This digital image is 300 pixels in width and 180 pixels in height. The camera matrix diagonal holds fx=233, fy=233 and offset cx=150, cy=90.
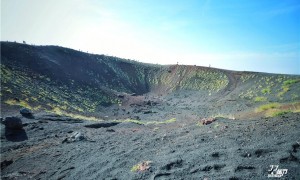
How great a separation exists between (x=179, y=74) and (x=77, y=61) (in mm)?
27615

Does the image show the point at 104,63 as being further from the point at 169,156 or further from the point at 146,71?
the point at 169,156

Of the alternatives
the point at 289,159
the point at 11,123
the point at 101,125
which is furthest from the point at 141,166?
the point at 101,125

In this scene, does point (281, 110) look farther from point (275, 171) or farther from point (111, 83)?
point (111, 83)

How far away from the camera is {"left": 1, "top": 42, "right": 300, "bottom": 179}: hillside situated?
754 cm

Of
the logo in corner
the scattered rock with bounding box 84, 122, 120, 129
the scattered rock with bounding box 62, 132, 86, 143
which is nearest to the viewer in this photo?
the logo in corner

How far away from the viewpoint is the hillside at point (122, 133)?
24.7ft

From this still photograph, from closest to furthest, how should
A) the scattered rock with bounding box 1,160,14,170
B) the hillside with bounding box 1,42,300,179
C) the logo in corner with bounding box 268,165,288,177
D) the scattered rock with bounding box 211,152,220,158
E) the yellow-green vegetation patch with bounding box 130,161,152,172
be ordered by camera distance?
the logo in corner with bounding box 268,165,288,177 → the hillside with bounding box 1,42,300,179 → the scattered rock with bounding box 211,152,220,158 → the yellow-green vegetation patch with bounding box 130,161,152,172 → the scattered rock with bounding box 1,160,14,170

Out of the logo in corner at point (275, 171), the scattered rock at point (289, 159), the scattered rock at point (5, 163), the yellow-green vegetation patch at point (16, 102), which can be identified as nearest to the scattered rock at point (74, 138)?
the scattered rock at point (5, 163)

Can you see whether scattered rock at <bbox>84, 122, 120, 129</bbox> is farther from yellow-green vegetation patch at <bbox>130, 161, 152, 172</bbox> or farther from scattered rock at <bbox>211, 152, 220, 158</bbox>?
scattered rock at <bbox>211, 152, 220, 158</bbox>

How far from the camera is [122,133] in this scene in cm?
1641

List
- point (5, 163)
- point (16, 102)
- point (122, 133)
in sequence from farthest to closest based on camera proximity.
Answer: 1. point (16, 102)
2. point (122, 133)
3. point (5, 163)

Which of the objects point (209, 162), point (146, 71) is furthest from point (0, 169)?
point (146, 71)

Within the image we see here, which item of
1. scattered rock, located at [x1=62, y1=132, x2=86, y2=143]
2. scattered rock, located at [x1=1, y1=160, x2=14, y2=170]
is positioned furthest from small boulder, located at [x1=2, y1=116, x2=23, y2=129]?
scattered rock, located at [x1=1, y1=160, x2=14, y2=170]

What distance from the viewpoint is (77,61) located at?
5628 centimetres
